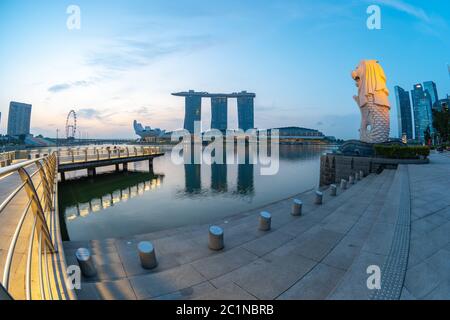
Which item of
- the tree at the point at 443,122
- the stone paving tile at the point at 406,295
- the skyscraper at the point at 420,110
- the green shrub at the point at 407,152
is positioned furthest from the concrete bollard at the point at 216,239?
the skyscraper at the point at 420,110

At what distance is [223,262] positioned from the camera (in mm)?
4785

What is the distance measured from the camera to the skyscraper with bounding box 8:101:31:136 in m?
126

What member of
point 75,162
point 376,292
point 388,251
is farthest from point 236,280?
point 75,162

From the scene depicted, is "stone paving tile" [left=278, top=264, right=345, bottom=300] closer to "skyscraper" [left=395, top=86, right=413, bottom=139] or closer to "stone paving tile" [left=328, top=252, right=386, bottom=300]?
"stone paving tile" [left=328, top=252, right=386, bottom=300]

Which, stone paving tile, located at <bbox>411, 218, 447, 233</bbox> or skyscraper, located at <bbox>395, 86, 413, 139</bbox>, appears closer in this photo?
stone paving tile, located at <bbox>411, 218, 447, 233</bbox>

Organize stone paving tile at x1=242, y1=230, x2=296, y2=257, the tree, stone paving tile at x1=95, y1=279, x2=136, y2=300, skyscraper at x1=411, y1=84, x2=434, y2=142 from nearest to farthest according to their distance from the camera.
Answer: stone paving tile at x1=95, y1=279, x2=136, y2=300
stone paving tile at x1=242, y1=230, x2=296, y2=257
the tree
skyscraper at x1=411, y1=84, x2=434, y2=142

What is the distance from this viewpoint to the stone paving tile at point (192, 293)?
11.9ft

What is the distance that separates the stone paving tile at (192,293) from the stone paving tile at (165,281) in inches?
3.9

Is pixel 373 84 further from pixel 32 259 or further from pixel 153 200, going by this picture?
pixel 32 259

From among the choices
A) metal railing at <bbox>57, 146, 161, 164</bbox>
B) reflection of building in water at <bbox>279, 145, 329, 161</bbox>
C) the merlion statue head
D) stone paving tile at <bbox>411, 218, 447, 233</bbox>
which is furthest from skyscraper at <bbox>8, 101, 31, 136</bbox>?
stone paving tile at <bbox>411, 218, 447, 233</bbox>

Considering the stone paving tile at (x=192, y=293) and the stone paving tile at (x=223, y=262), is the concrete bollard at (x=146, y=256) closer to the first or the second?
the stone paving tile at (x=223, y=262)

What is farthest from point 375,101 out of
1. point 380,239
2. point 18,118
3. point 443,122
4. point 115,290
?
point 18,118

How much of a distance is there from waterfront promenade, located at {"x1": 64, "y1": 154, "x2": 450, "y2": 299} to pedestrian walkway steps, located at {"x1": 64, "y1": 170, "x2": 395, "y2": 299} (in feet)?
0.06
